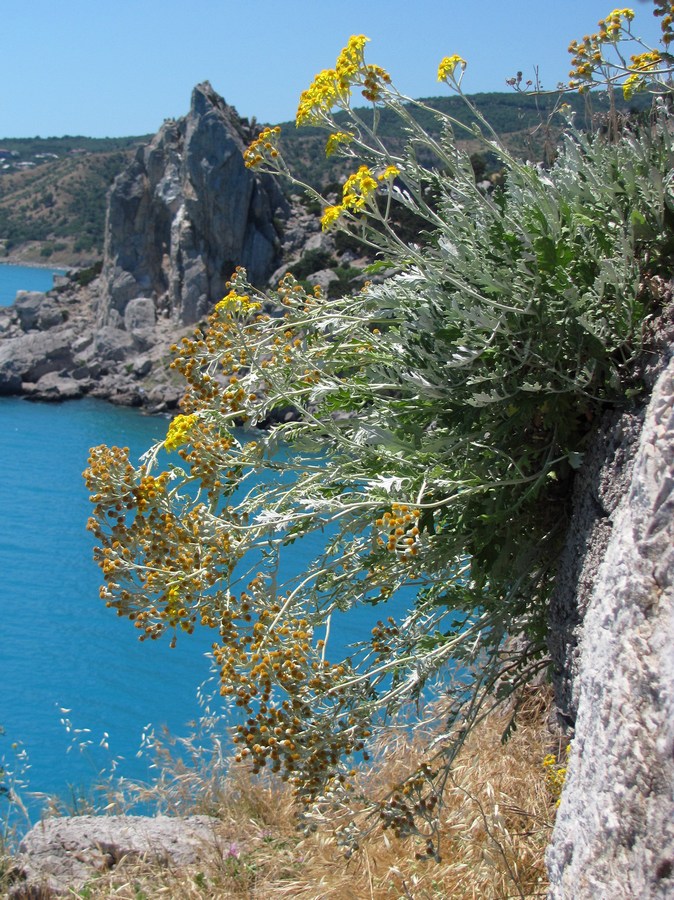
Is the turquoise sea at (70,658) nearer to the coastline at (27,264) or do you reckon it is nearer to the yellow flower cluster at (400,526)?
the yellow flower cluster at (400,526)

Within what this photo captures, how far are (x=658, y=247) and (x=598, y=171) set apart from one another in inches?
10.9

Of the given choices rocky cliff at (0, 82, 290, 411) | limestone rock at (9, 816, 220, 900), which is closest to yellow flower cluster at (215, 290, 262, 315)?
limestone rock at (9, 816, 220, 900)

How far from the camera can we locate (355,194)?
214cm

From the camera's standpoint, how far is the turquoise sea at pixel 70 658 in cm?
1162

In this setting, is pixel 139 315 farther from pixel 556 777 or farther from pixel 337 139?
pixel 556 777

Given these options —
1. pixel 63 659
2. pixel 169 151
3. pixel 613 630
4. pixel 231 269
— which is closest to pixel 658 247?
pixel 613 630

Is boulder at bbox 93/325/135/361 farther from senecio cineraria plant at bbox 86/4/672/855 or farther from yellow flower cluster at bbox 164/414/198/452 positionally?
yellow flower cluster at bbox 164/414/198/452

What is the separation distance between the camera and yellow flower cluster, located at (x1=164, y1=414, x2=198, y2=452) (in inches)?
84.7

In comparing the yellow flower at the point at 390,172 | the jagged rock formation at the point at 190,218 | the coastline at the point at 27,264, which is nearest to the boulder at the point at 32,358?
the jagged rock formation at the point at 190,218

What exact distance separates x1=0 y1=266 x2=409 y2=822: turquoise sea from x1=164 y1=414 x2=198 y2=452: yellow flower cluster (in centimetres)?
361

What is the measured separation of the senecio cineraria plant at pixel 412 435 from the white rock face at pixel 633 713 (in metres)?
0.40

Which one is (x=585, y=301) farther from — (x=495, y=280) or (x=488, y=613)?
(x=488, y=613)

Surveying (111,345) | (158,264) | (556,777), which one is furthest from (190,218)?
(556,777)

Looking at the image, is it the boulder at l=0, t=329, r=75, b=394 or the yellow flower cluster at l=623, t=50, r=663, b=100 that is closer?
the yellow flower cluster at l=623, t=50, r=663, b=100
